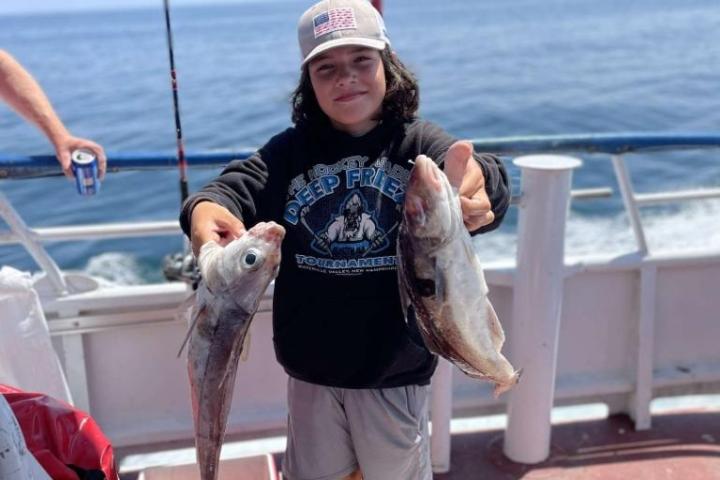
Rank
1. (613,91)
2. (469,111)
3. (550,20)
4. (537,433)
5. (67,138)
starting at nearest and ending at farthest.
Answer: (67,138), (537,433), (469,111), (613,91), (550,20)

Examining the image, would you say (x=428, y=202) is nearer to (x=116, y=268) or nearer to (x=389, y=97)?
(x=389, y=97)

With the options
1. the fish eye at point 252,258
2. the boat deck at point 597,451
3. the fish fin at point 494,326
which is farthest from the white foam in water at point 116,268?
the fish eye at point 252,258

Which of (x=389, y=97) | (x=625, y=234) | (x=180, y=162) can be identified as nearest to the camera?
(x=389, y=97)

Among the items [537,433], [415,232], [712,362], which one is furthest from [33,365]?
[712,362]

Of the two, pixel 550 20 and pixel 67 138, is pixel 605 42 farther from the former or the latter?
pixel 67 138

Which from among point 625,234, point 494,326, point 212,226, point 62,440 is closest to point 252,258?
point 212,226

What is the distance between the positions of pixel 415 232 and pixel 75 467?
45.4 inches

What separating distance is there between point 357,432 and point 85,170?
1358 mm

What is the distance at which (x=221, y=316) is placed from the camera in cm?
182

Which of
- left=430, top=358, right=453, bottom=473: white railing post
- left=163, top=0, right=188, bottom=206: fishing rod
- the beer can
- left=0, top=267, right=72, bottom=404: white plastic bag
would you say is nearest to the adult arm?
the beer can

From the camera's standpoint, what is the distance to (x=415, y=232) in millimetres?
1815

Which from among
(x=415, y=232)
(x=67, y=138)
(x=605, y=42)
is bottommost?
(x=415, y=232)

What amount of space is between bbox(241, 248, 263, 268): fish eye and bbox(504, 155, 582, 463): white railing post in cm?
172

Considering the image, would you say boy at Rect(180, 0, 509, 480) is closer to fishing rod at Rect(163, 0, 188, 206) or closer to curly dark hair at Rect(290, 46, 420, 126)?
curly dark hair at Rect(290, 46, 420, 126)
